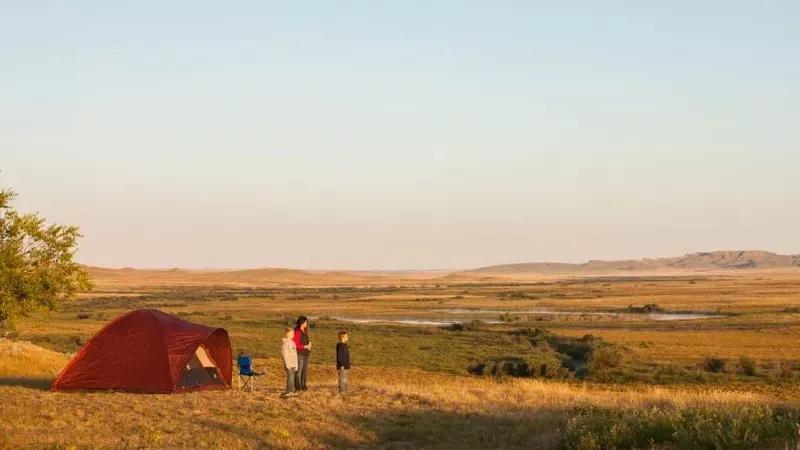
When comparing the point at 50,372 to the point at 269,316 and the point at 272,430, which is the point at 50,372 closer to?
the point at 272,430

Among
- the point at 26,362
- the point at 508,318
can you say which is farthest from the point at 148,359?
the point at 508,318

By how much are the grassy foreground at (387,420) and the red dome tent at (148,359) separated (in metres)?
0.94

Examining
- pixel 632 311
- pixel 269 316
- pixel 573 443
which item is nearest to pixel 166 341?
pixel 573 443

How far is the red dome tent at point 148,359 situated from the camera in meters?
25.2

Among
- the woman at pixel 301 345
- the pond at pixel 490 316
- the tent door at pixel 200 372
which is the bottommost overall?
the pond at pixel 490 316

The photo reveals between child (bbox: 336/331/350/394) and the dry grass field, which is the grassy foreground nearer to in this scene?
the dry grass field

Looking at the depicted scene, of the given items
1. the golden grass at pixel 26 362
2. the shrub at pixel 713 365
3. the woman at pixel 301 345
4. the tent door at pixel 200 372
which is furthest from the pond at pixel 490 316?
the woman at pixel 301 345

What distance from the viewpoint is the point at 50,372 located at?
31391 mm

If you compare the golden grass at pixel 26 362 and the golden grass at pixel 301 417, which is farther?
the golden grass at pixel 26 362

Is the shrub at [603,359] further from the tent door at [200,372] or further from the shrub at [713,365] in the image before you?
the tent door at [200,372]

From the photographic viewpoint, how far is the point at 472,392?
82.6ft

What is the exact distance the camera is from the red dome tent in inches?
991

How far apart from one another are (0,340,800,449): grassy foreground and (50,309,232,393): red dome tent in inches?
37.0

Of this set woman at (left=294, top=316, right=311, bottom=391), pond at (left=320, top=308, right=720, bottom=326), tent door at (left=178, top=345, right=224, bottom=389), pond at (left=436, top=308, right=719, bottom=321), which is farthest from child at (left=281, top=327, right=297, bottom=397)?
pond at (left=436, top=308, right=719, bottom=321)
